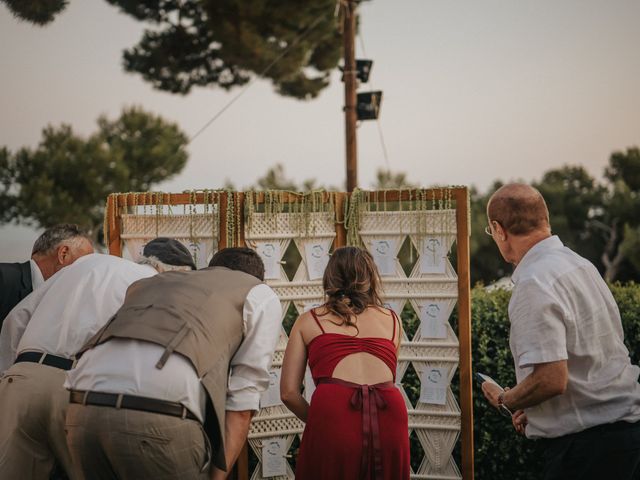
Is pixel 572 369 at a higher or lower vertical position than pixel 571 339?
lower

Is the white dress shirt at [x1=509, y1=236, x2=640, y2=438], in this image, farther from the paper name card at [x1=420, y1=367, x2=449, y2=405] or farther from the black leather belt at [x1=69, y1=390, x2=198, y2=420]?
the paper name card at [x1=420, y1=367, x2=449, y2=405]

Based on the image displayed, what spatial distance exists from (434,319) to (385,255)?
44 cm

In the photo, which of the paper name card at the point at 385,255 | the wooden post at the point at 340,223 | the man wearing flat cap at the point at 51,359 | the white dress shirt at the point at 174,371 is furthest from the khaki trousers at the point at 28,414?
the paper name card at the point at 385,255

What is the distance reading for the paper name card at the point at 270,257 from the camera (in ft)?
13.2

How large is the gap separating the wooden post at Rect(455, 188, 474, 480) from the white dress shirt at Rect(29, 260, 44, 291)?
213 cm

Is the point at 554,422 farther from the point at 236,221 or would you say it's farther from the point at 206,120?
the point at 206,120

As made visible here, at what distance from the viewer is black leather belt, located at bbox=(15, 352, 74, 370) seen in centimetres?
306

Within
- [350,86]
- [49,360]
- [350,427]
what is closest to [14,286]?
[49,360]

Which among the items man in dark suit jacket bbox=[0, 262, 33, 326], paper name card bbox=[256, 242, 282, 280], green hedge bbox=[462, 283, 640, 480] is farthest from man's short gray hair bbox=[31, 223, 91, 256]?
green hedge bbox=[462, 283, 640, 480]

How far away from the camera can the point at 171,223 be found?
412 cm

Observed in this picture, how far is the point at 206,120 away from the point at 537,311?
10.8 meters

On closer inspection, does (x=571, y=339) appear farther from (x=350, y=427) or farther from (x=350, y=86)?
(x=350, y=86)

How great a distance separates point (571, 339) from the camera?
240 centimetres

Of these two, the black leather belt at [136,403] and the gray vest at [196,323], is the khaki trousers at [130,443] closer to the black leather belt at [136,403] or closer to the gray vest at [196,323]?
the black leather belt at [136,403]
